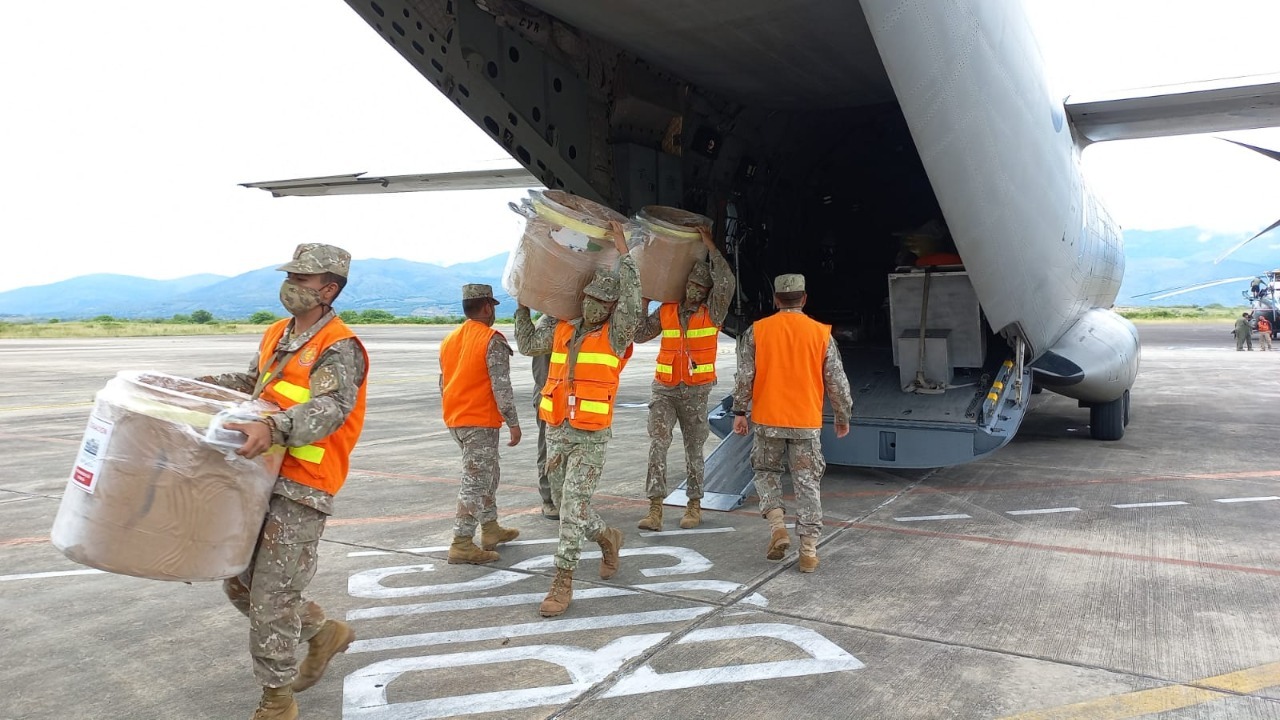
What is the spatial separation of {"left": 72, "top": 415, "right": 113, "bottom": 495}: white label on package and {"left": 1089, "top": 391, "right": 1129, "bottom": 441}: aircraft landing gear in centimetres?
954

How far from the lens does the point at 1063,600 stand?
13.9ft

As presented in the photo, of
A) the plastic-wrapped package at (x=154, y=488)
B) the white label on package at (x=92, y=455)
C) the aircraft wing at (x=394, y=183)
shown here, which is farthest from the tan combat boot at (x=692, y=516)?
the aircraft wing at (x=394, y=183)

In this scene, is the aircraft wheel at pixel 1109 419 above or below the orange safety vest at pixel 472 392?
below

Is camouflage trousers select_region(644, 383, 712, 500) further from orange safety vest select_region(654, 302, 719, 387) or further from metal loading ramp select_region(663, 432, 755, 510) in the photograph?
metal loading ramp select_region(663, 432, 755, 510)

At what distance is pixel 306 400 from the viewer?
10.1ft

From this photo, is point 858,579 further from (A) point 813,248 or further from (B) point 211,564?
(A) point 813,248

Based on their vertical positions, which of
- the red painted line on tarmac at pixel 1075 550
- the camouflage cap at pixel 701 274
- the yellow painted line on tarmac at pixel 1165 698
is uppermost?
the camouflage cap at pixel 701 274

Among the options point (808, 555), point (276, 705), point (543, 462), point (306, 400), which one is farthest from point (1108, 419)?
point (276, 705)

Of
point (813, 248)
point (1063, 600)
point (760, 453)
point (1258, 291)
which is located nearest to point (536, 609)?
point (760, 453)

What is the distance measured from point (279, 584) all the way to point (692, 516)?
11.2ft

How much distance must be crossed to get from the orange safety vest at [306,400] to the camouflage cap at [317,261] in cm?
21

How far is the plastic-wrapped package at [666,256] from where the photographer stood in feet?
19.1

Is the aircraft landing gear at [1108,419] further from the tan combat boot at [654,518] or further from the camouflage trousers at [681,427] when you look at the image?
the tan combat boot at [654,518]

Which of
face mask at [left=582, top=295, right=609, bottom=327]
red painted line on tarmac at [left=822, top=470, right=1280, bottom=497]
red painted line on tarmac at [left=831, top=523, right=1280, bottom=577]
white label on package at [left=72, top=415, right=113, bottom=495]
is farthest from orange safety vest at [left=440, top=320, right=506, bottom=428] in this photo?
red painted line on tarmac at [left=822, top=470, right=1280, bottom=497]
